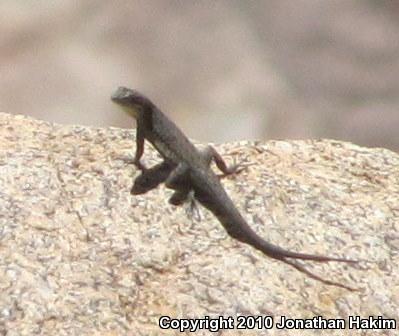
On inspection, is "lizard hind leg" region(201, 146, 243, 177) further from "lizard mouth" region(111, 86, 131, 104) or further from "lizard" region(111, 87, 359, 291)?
"lizard mouth" region(111, 86, 131, 104)

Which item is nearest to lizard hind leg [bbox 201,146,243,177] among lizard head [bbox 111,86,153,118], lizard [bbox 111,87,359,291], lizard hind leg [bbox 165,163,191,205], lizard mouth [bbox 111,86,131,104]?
lizard [bbox 111,87,359,291]

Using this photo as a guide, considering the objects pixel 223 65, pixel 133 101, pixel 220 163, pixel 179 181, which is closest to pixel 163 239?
pixel 179 181

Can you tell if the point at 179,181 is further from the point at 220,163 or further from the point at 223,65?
the point at 223,65

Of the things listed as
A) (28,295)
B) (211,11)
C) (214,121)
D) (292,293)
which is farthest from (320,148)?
(211,11)

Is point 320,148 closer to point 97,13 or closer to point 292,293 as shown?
point 292,293

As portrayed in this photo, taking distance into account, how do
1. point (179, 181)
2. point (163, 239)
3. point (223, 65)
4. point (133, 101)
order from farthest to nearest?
point (223, 65)
point (133, 101)
point (179, 181)
point (163, 239)

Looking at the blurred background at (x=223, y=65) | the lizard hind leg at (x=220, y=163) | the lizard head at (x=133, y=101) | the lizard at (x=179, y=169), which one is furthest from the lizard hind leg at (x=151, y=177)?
the blurred background at (x=223, y=65)

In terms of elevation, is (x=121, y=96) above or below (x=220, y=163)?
above
